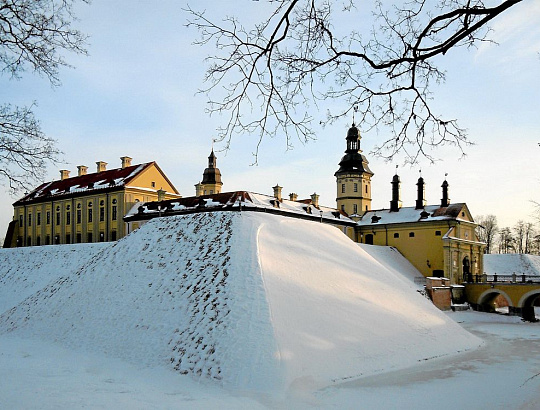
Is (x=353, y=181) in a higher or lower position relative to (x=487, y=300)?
higher

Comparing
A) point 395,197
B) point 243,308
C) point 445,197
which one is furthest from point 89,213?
point 243,308

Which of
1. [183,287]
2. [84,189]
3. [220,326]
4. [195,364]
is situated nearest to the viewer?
[195,364]

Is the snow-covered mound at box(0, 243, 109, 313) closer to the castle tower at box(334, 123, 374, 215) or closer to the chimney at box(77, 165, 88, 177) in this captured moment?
the chimney at box(77, 165, 88, 177)

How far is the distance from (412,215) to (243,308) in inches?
1581

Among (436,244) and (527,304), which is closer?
(527,304)

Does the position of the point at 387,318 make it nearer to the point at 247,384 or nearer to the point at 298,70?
the point at 247,384

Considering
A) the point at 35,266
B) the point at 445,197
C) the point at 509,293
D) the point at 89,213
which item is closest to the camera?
the point at 35,266

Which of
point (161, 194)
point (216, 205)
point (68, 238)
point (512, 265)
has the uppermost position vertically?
point (161, 194)

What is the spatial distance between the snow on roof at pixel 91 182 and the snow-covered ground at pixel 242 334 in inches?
1111

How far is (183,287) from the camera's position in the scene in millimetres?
18406

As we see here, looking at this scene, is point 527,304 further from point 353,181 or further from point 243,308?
point 243,308

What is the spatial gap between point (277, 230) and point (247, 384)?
31.8 feet

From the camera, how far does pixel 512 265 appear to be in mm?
68500

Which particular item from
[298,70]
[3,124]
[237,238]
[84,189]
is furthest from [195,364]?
[84,189]
